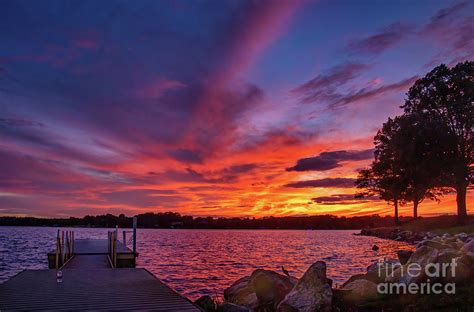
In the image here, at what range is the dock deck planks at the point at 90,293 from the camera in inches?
400

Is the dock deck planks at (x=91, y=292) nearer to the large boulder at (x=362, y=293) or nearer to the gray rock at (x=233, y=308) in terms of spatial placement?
the gray rock at (x=233, y=308)

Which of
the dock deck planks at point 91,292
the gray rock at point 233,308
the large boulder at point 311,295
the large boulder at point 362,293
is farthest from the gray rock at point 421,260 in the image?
the dock deck planks at point 91,292

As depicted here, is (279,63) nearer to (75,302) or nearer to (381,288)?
(381,288)

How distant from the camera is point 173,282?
26.9 meters

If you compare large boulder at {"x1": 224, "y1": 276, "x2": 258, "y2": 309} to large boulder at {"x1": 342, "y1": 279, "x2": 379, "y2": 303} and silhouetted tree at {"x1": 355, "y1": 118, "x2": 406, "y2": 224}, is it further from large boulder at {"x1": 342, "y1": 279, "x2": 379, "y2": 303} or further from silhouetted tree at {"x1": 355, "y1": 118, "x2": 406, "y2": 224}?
silhouetted tree at {"x1": 355, "y1": 118, "x2": 406, "y2": 224}

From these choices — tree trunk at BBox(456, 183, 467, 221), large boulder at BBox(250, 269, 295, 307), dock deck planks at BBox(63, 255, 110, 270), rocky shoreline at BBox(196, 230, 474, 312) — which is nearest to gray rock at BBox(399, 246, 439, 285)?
rocky shoreline at BBox(196, 230, 474, 312)

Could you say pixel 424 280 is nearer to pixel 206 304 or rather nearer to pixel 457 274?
pixel 457 274

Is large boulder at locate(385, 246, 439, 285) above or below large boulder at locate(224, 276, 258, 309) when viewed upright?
above

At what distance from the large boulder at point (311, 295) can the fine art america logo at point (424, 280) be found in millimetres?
1810

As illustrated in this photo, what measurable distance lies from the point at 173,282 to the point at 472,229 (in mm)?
27216

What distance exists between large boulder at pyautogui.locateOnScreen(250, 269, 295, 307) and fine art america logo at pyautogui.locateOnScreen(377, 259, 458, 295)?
3.24 m

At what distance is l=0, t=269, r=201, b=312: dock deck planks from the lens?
10156 mm

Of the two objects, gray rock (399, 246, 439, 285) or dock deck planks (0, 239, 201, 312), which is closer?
dock deck planks (0, 239, 201, 312)

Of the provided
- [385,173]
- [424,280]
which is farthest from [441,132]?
[424,280]
